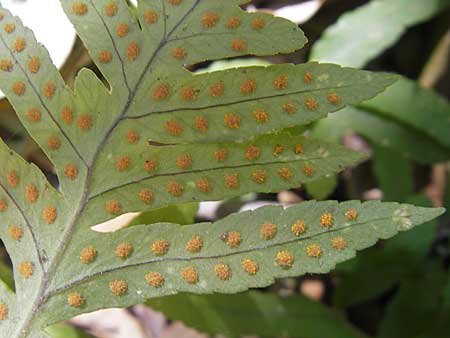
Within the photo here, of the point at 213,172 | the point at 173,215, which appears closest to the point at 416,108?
the point at 173,215

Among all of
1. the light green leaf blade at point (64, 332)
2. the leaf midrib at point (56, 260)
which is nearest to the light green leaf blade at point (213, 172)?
the leaf midrib at point (56, 260)

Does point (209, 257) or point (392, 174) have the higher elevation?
point (392, 174)

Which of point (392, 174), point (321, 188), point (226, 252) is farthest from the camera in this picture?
point (392, 174)

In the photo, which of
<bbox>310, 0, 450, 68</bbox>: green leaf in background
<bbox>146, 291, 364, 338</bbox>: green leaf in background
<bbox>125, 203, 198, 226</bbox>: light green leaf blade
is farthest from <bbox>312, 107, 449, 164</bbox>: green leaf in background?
<bbox>125, 203, 198, 226</bbox>: light green leaf blade

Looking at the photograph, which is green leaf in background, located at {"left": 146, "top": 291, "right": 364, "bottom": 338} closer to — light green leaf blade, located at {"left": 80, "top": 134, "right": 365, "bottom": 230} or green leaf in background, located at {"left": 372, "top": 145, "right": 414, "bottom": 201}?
green leaf in background, located at {"left": 372, "top": 145, "right": 414, "bottom": 201}

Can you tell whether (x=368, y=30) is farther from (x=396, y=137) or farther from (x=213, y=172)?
(x=213, y=172)

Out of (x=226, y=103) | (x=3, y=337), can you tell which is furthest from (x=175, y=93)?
(x=3, y=337)
